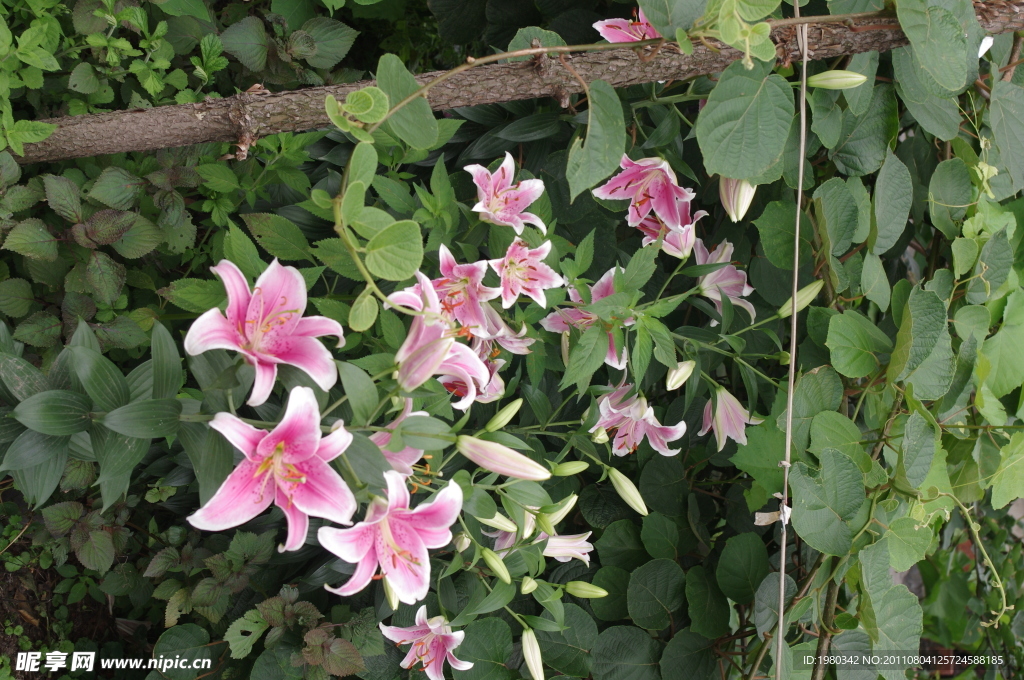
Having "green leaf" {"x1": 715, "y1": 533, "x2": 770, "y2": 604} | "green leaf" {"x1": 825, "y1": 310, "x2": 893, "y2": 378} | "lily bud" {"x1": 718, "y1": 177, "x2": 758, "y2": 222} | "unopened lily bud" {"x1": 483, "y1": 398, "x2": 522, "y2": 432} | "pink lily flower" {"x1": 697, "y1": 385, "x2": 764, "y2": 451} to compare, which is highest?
"lily bud" {"x1": 718, "y1": 177, "x2": 758, "y2": 222}

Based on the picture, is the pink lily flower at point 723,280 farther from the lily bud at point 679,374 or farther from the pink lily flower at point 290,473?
the pink lily flower at point 290,473

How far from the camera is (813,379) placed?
1139 mm

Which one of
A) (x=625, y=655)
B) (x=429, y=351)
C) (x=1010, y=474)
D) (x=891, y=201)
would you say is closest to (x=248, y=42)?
(x=429, y=351)

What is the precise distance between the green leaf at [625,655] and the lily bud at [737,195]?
750 mm

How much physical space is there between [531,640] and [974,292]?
104 cm

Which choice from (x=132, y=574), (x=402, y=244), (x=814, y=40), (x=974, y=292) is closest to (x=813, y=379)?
(x=974, y=292)

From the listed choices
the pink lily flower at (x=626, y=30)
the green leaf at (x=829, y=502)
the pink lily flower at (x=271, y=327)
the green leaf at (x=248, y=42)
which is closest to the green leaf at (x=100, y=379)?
the pink lily flower at (x=271, y=327)

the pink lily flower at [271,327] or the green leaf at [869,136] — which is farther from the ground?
→ the green leaf at [869,136]

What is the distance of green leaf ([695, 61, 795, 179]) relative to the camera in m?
0.89

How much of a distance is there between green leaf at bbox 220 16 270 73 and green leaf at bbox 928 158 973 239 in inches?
Answer: 50.2

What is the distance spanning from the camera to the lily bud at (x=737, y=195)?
3.15 feet

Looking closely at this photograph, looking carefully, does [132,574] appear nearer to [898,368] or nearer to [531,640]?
[531,640]

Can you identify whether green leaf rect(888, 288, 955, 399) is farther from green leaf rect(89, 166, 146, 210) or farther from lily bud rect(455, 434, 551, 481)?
green leaf rect(89, 166, 146, 210)

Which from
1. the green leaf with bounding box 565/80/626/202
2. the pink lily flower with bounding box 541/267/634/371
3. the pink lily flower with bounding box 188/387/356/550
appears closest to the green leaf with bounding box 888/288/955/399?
the pink lily flower with bounding box 541/267/634/371
